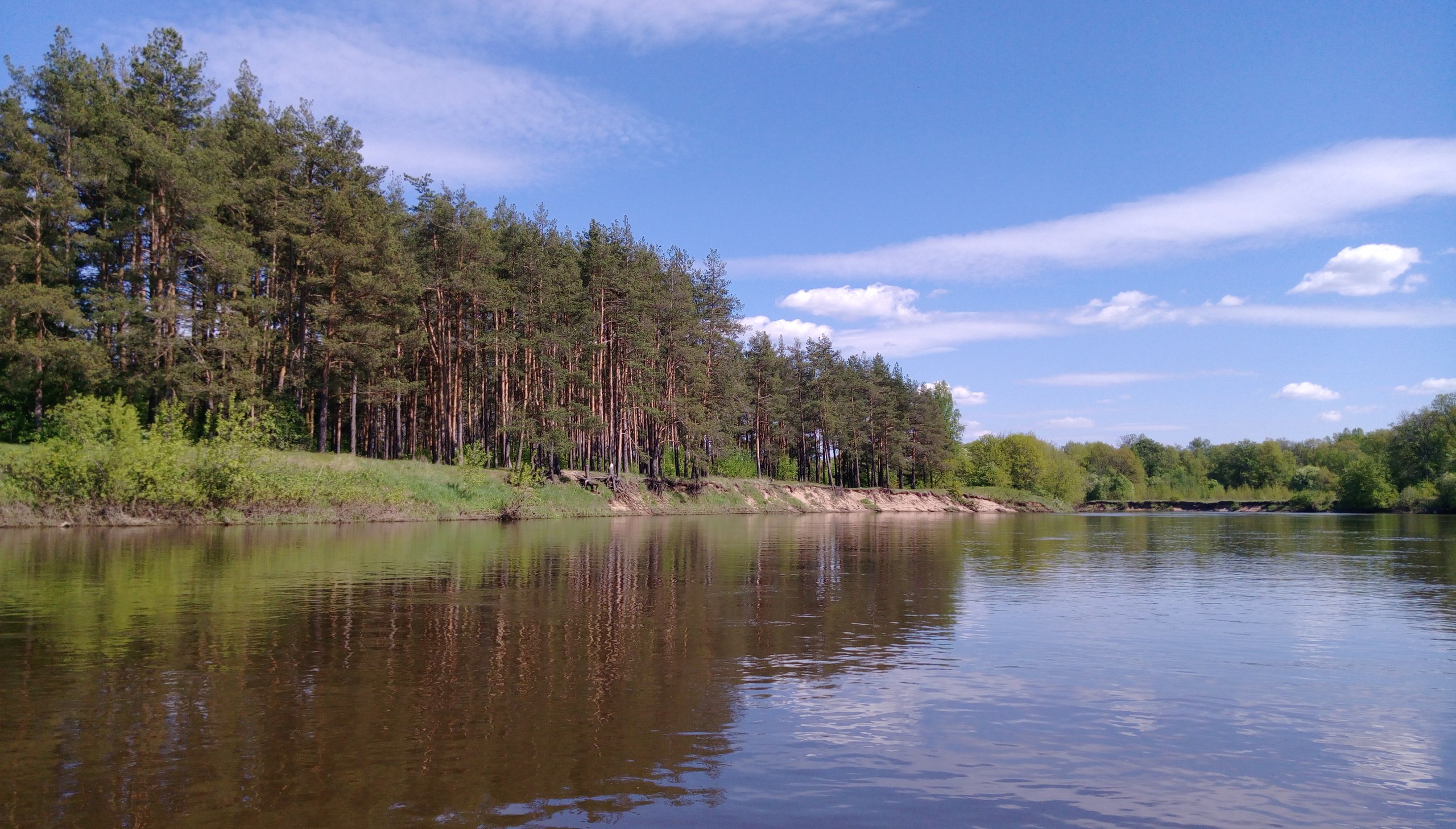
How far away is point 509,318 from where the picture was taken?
62750mm

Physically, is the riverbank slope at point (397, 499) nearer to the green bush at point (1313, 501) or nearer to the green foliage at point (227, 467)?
the green foliage at point (227, 467)

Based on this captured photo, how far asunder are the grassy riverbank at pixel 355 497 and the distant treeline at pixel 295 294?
3048 mm

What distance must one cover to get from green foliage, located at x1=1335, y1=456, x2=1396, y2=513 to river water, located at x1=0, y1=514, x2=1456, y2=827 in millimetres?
104015

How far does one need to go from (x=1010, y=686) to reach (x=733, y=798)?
5.71m

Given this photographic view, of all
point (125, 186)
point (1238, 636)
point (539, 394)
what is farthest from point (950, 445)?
point (1238, 636)

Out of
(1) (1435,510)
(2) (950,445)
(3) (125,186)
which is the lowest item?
(1) (1435,510)

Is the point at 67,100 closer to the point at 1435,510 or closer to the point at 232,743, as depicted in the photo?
the point at 232,743

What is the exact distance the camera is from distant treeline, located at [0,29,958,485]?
45.0 meters

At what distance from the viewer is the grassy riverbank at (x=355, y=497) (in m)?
35.7

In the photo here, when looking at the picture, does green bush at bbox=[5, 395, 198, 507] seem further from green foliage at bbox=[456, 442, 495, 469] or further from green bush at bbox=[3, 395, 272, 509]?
green foliage at bbox=[456, 442, 495, 469]

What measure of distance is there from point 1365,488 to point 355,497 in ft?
397

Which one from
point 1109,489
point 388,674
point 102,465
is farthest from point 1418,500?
point 102,465

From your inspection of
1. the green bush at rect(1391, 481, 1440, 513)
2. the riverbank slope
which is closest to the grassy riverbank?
the riverbank slope

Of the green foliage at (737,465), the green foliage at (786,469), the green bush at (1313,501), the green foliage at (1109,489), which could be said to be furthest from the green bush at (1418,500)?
the green foliage at (737,465)
